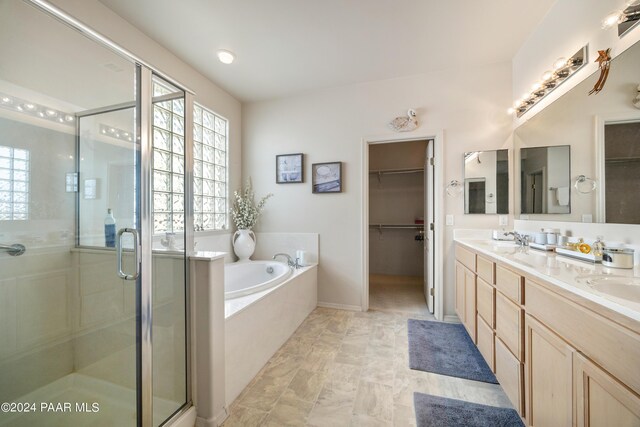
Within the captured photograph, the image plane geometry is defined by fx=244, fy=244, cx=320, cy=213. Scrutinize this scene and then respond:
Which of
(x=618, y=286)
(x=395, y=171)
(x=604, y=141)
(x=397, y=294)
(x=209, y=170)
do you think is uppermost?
(x=395, y=171)

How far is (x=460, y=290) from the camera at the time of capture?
2.34 metres

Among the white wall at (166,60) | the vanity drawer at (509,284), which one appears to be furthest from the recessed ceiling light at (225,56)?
the vanity drawer at (509,284)

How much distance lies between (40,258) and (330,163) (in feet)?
8.17

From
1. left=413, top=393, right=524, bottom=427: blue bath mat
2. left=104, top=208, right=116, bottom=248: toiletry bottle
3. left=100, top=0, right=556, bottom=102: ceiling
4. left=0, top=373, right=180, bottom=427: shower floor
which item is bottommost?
left=413, top=393, right=524, bottom=427: blue bath mat

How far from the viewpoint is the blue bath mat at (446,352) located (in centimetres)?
176

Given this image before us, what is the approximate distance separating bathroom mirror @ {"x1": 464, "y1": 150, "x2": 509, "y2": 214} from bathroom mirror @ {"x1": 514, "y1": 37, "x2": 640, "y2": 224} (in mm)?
565

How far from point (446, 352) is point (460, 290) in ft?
1.98

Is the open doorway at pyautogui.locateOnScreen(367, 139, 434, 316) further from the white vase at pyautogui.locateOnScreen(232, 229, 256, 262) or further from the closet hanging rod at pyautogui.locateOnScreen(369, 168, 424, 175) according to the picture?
the white vase at pyautogui.locateOnScreen(232, 229, 256, 262)

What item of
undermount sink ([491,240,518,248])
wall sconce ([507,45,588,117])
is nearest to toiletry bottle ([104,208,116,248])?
undermount sink ([491,240,518,248])

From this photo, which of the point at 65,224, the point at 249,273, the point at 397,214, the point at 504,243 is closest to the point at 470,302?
the point at 504,243

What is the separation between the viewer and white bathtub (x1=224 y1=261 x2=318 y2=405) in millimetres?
1529

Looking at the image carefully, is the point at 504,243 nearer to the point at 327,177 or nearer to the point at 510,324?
the point at 510,324

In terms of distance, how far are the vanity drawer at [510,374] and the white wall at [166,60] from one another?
120 inches

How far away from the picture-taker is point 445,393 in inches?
61.2
